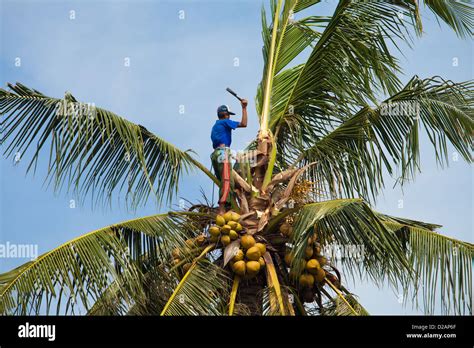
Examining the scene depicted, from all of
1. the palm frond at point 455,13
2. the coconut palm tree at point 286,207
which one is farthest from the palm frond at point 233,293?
the palm frond at point 455,13

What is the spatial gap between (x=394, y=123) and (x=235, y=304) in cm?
324

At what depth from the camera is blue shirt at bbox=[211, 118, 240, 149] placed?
11617 millimetres

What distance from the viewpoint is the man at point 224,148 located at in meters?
11.2

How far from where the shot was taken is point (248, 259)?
10625mm

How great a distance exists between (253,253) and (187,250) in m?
0.87

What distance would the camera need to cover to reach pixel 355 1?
40.3 feet

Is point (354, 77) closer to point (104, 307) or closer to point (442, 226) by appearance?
point (442, 226)

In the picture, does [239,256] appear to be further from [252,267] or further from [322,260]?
[322,260]

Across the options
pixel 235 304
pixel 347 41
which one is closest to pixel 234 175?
pixel 235 304

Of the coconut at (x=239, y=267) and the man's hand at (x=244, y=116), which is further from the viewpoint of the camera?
the man's hand at (x=244, y=116)

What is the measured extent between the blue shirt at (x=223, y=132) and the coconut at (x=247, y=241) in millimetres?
1527

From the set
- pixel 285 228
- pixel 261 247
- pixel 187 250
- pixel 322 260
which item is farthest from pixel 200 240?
pixel 322 260

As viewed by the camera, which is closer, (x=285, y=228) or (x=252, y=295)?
(x=252, y=295)

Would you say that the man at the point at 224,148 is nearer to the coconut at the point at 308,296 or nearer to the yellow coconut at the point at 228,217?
the yellow coconut at the point at 228,217
